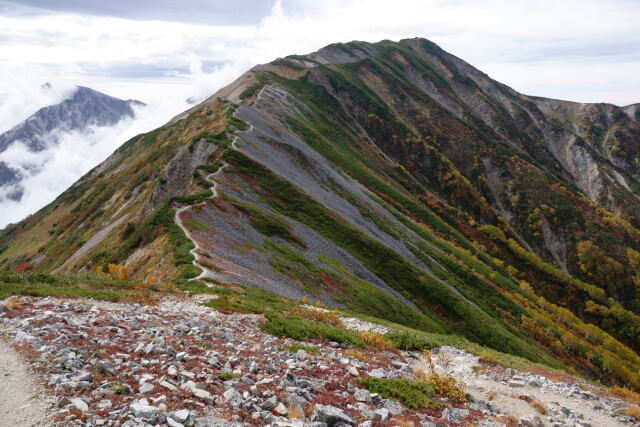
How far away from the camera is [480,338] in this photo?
49.2m

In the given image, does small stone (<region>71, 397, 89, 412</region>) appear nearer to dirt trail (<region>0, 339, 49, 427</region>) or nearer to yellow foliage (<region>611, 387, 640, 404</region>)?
dirt trail (<region>0, 339, 49, 427</region>)

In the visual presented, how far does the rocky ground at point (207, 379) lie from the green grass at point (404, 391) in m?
0.35

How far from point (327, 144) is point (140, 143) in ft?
231

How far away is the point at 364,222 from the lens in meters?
67.1

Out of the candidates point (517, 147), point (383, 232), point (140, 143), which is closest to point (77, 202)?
point (140, 143)

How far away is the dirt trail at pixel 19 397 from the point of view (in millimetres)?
8344

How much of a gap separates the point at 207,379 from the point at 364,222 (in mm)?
57419

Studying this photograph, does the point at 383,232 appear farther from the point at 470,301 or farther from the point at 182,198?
the point at 182,198

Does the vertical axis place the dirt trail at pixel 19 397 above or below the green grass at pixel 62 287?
above

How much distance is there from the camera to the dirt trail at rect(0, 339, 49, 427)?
834 cm

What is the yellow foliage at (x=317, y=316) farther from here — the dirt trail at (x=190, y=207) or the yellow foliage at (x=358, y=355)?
the dirt trail at (x=190, y=207)

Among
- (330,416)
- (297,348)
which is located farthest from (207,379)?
(297,348)

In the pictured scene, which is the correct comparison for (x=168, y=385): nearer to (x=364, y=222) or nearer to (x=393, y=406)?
(x=393, y=406)

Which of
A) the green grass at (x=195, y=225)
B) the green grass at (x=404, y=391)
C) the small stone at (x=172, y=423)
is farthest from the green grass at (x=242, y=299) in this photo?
the small stone at (x=172, y=423)
